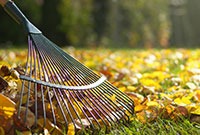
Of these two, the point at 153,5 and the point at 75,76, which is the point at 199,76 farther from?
the point at 153,5

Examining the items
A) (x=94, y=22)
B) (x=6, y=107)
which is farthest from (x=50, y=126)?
(x=94, y=22)

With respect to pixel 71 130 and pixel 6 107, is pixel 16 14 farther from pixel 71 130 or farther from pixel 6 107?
pixel 71 130

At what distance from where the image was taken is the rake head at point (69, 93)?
1392mm

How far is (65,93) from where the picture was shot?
Result: 140cm

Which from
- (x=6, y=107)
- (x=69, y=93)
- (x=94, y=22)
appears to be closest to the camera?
(x=6, y=107)

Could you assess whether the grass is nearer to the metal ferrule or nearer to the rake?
the rake

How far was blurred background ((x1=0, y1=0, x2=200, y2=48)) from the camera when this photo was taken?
8.05m

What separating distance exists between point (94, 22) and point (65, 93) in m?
7.99

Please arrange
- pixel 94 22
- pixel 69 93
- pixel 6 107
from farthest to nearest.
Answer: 1. pixel 94 22
2. pixel 69 93
3. pixel 6 107

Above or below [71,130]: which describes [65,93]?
above

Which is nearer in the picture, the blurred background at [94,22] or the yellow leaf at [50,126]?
the yellow leaf at [50,126]

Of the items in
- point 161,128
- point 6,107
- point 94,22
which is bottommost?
point 161,128

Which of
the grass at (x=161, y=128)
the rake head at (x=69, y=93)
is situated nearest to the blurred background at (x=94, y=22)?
the rake head at (x=69, y=93)

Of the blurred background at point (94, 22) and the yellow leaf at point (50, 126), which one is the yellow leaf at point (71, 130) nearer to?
the yellow leaf at point (50, 126)
